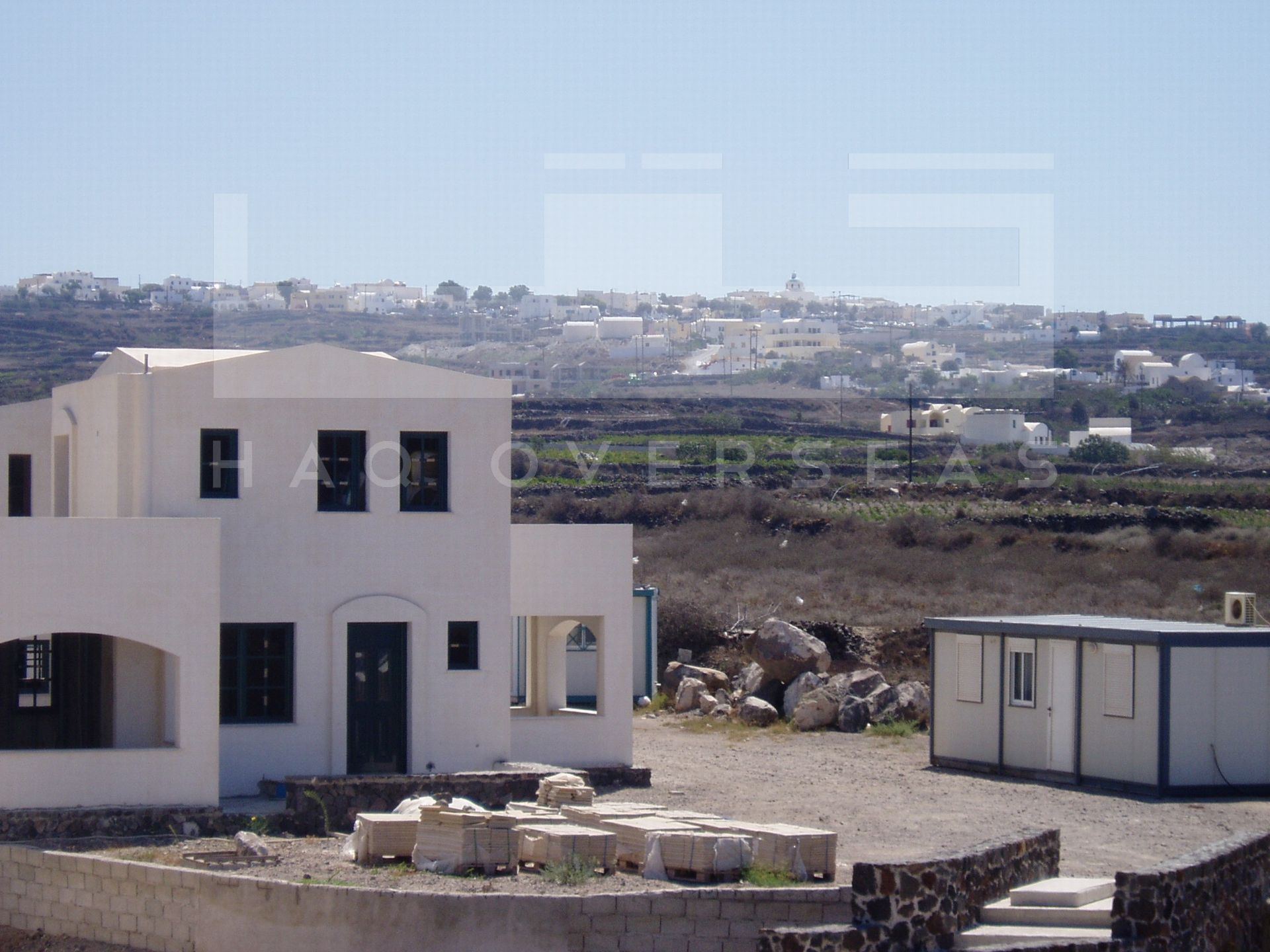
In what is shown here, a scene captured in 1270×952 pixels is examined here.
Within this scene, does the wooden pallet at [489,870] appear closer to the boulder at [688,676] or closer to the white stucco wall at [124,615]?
the white stucco wall at [124,615]

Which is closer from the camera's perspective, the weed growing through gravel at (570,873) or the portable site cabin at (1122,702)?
the weed growing through gravel at (570,873)

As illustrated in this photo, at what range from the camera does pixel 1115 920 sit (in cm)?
1250

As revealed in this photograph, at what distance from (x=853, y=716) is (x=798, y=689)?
1.55m

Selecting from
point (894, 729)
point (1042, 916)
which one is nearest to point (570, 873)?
point (1042, 916)

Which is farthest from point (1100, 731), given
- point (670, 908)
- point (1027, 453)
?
point (1027, 453)

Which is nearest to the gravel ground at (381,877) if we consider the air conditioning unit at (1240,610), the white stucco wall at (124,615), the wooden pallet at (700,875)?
the wooden pallet at (700,875)

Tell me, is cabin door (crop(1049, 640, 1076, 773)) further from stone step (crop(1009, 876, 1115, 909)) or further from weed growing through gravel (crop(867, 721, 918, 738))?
stone step (crop(1009, 876, 1115, 909))

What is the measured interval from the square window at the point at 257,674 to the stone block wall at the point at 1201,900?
10143 millimetres

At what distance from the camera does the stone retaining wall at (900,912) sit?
40.2 ft

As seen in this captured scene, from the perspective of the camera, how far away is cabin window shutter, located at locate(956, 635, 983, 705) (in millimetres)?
21141

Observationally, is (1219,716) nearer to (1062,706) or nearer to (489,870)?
(1062,706)

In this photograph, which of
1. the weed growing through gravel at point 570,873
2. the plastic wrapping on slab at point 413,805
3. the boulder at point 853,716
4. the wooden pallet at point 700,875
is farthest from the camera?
the boulder at point 853,716

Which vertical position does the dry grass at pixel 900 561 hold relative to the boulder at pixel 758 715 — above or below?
above

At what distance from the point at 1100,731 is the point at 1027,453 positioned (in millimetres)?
56941
